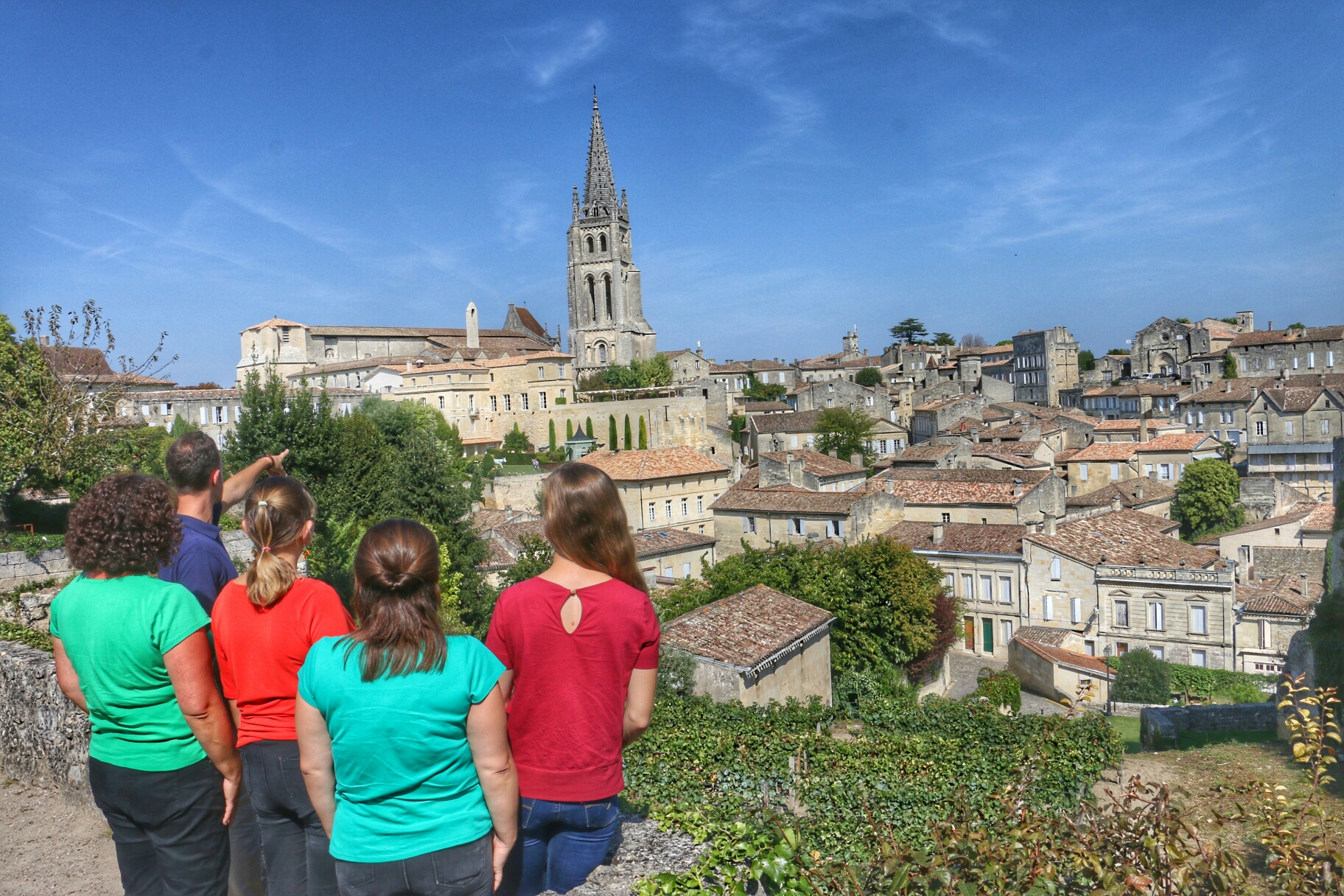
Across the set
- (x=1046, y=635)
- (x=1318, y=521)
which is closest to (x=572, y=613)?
(x=1046, y=635)

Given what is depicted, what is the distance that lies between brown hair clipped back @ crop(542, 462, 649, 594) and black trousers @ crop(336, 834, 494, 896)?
1071mm

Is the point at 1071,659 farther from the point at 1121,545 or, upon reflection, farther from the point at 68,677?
the point at 68,677

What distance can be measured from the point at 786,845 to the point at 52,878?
16.3 feet

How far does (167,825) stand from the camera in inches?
144

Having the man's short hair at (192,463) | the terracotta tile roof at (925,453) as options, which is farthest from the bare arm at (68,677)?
the terracotta tile roof at (925,453)

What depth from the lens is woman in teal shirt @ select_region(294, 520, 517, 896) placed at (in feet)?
9.31

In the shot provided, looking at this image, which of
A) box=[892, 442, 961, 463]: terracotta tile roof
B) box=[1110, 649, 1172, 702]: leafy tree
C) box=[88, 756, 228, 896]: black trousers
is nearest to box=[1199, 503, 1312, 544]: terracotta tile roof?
box=[892, 442, 961, 463]: terracotta tile roof

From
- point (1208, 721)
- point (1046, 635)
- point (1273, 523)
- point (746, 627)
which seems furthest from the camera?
point (1273, 523)

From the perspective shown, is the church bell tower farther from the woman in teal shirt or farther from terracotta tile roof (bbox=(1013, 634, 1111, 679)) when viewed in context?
the woman in teal shirt

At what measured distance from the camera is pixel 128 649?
11.4ft

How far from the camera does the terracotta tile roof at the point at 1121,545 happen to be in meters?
29.0

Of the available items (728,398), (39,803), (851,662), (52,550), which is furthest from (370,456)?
(728,398)

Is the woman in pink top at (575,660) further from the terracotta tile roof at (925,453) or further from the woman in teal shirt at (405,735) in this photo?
the terracotta tile roof at (925,453)

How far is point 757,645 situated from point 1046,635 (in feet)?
52.4
